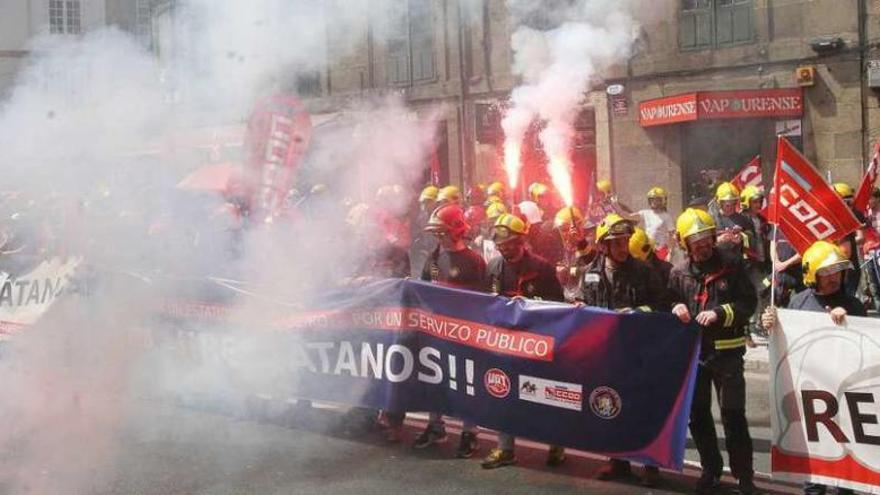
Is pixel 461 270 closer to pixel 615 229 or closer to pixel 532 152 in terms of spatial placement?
pixel 615 229

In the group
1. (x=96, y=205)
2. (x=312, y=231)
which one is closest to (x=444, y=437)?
(x=312, y=231)

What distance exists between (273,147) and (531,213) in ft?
8.66

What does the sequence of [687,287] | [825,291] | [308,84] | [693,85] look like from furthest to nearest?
[693,85] → [308,84] → [687,287] → [825,291]

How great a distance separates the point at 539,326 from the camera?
5699 millimetres

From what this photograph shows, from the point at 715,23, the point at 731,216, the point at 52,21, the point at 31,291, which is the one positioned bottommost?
the point at 31,291

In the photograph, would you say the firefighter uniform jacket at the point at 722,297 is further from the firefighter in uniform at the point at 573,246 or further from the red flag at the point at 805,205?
the firefighter in uniform at the point at 573,246

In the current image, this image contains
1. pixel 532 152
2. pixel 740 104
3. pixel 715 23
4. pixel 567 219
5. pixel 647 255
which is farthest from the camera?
pixel 715 23

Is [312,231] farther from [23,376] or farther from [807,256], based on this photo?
[807,256]

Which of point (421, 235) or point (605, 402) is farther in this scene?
point (421, 235)

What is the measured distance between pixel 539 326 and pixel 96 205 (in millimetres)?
4587

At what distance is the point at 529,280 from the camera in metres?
6.14

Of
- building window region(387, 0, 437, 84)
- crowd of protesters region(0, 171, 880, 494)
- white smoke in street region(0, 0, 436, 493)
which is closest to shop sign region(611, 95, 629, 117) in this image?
building window region(387, 0, 437, 84)

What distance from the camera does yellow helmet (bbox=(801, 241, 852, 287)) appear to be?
484cm

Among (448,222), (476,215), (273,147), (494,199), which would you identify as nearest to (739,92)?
(476,215)
